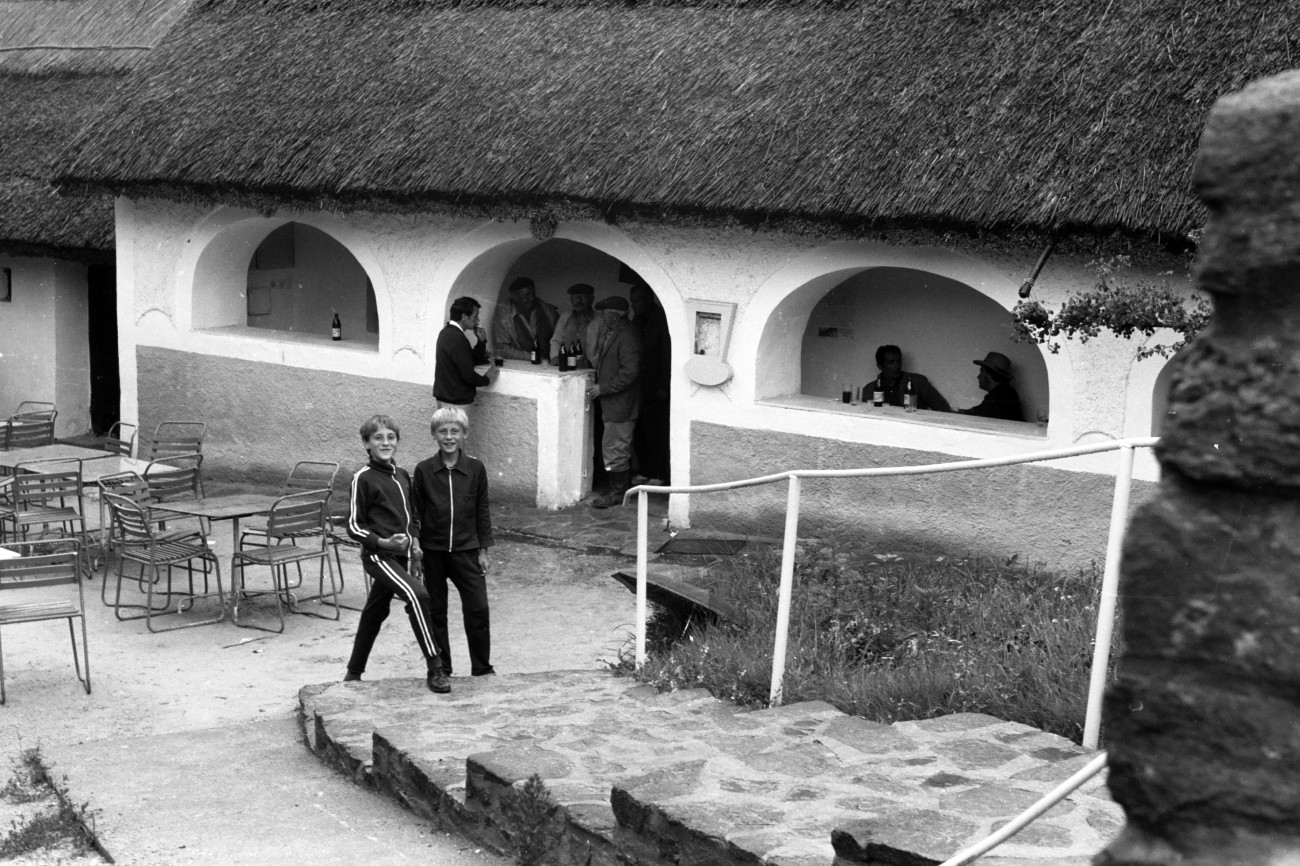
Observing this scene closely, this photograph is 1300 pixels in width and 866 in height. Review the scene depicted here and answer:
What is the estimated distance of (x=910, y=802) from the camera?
182 inches

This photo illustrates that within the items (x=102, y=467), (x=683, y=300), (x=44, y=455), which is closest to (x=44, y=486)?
(x=102, y=467)

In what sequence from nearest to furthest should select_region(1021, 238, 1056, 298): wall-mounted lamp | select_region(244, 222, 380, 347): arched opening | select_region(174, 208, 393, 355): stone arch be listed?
select_region(1021, 238, 1056, 298): wall-mounted lamp < select_region(174, 208, 393, 355): stone arch < select_region(244, 222, 380, 347): arched opening

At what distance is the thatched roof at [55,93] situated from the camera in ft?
50.7

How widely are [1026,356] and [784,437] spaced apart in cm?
211

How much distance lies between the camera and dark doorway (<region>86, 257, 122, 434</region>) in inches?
650

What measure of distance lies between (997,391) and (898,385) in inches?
33.3

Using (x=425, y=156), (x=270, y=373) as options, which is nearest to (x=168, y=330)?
(x=270, y=373)

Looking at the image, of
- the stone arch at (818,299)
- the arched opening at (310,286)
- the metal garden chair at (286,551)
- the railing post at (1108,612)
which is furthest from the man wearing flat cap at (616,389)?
the railing post at (1108,612)

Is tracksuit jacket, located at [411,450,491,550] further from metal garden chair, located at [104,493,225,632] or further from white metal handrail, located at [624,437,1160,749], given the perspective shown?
metal garden chair, located at [104,493,225,632]

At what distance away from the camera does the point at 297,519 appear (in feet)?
32.0

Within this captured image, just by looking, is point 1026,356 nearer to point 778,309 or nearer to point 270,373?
point 778,309

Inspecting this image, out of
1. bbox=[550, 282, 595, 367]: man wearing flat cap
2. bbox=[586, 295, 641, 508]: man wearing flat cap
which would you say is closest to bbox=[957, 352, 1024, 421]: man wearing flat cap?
bbox=[586, 295, 641, 508]: man wearing flat cap

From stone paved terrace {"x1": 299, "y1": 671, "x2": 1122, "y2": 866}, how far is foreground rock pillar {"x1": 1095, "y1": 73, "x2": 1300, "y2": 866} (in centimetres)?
190

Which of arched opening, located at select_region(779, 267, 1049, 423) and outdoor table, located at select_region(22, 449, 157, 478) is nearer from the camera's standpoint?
outdoor table, located at select_region(22, 449, 157, 478)
